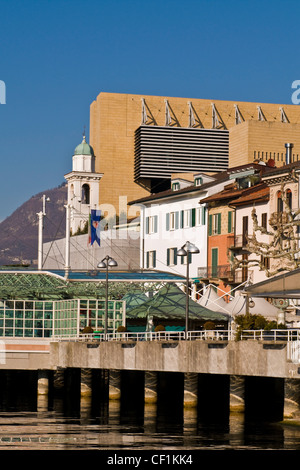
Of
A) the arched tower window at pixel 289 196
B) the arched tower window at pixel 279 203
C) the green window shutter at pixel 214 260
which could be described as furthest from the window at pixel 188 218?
the arched tower window at pixel 289 196

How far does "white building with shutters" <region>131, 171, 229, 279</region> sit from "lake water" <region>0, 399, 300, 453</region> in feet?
122

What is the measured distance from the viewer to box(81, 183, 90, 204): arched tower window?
16475cm

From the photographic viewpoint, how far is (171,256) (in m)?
102

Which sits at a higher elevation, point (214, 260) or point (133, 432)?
point (214, 260)

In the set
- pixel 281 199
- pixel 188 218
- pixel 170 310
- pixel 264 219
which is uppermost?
pixel 188 218

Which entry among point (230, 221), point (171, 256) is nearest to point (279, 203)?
point (230, 221)

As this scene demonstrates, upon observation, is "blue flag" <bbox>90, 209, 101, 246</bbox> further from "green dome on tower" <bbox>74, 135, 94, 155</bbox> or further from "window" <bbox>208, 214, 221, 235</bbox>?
"green dome on tower" <bbox>74, 135, 94, 155</bbox>

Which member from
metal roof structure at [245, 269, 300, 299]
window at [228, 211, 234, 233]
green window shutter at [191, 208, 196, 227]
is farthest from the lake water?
green window shutter at [191, 208, 196, 227]

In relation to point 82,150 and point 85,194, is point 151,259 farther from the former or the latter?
point 82,150

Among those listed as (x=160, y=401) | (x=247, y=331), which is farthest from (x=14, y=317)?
(x=247, y=331)

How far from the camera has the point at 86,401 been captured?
213 ft

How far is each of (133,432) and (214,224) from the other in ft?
153
